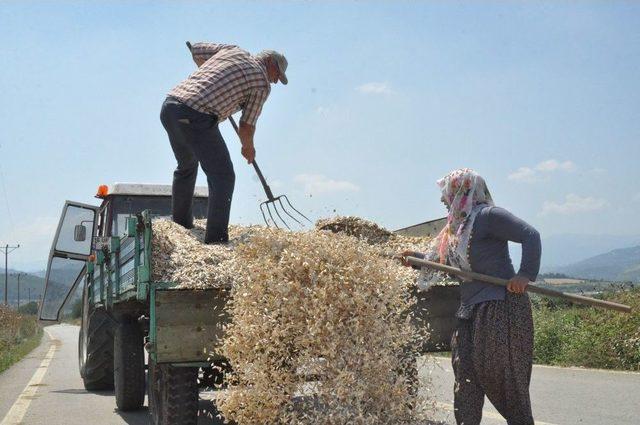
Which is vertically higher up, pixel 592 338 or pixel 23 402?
pixel 592 338

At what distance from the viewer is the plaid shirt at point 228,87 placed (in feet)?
20.1

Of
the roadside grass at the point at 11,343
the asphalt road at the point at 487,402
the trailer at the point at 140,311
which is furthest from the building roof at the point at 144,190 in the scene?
the roadside grass at the point at 11,343

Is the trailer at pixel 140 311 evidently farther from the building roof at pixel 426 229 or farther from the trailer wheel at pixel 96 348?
the building roof at pixel 426 229

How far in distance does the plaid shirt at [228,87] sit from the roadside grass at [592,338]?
809 cm

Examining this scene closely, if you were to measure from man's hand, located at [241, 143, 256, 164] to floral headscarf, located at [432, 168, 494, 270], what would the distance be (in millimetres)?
2053

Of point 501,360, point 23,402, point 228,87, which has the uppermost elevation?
point 228,87

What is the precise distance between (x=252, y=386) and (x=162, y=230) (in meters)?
1.82

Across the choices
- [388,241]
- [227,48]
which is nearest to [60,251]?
[227,48]

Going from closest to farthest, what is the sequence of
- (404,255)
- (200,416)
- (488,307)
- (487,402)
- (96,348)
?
(488,307)
(404,255)
(200,416)
(487,402)
(96,348)

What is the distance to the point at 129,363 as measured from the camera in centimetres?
770

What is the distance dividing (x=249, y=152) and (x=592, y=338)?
8404mm

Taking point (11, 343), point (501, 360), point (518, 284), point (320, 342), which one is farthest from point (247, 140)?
point (11, 343)

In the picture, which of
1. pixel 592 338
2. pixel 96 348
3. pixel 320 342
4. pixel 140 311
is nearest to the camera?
pixel 320 342

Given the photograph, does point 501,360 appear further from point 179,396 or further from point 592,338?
point 592,338
